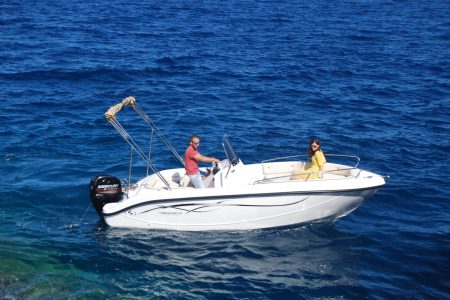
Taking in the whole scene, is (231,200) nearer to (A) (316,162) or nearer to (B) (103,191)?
(A) (316,162)

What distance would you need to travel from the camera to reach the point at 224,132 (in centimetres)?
2208

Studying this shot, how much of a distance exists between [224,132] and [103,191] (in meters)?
8.29

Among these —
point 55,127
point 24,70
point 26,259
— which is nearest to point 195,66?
point 24,70

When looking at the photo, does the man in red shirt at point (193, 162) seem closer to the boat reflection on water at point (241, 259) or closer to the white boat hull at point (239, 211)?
the white boat hull at point (239, 211)

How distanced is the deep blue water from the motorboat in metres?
0.38

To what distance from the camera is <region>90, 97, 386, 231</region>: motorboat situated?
14.0 metres

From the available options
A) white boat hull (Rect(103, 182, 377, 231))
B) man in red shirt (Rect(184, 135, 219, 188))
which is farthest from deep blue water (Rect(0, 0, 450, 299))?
man in red shirt (Rect(184, 135, 219, 188))

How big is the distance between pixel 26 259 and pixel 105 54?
69.2ft

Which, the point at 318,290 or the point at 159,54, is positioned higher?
the point at 159,54

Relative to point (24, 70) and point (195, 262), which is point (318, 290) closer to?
point (195, 262)

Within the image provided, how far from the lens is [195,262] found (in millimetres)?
13469

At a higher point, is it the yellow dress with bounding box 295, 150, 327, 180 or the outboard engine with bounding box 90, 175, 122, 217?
the yellow dress with bounding box 295, 150, 327, 180

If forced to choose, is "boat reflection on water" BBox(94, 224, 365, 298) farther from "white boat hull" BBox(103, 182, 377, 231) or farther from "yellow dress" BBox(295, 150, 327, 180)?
"yellow dress" BBox(295, 150, 327, 180)

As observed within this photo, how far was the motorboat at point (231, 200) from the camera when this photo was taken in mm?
14023
